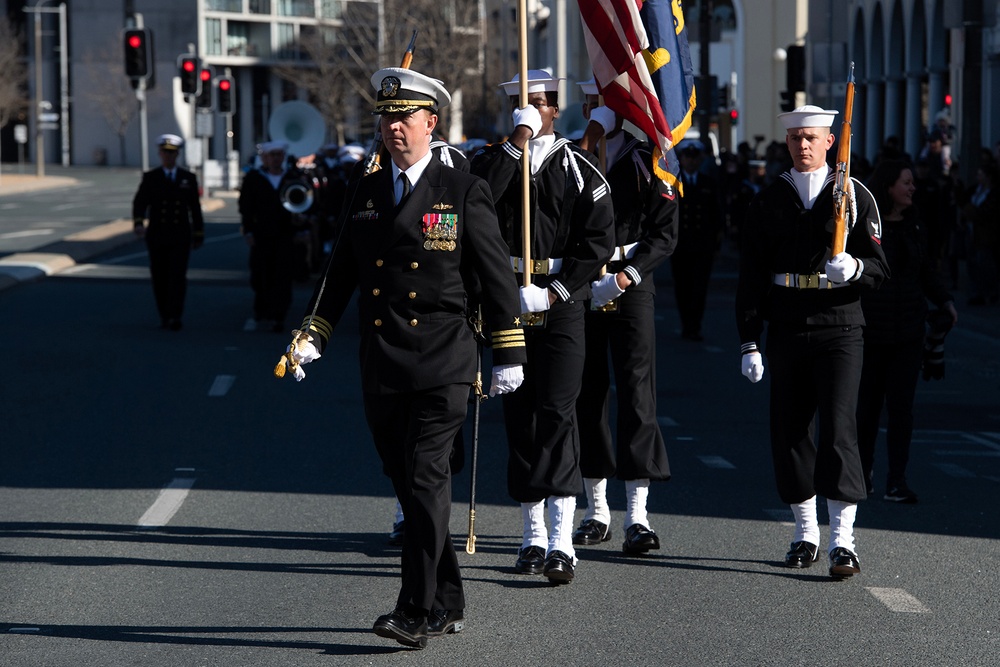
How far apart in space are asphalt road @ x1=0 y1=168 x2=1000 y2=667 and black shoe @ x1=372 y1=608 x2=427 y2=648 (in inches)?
2.6

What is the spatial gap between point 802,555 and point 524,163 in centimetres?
208

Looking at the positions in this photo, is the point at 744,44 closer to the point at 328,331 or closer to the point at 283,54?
the point at 283,54

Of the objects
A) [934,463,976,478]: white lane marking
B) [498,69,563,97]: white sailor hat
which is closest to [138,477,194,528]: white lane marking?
[498,69,563,97]: white sailor hat

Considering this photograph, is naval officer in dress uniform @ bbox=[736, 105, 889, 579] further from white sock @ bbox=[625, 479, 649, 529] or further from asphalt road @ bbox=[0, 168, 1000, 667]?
white sock @ bbox=[625, 479, 649, 529]

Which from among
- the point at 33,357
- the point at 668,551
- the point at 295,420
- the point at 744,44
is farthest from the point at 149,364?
the point at 744,44

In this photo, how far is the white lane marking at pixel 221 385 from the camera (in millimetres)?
13141

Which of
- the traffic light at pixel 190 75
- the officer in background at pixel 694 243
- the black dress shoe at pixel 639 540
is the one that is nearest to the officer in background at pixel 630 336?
Result: the black dress shoe at pixel 639 540

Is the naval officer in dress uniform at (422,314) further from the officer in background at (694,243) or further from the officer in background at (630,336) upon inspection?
the officer in background at (694,243)

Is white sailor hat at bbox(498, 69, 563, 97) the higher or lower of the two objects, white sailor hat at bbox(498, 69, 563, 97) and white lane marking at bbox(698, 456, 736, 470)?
the higher

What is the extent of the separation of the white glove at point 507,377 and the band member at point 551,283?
840 millimetres

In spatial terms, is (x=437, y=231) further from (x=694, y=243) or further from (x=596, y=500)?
(x=694, y=243)

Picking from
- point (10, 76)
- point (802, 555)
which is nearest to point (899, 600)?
point (802, 555)

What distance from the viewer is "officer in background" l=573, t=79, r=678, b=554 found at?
7.71m

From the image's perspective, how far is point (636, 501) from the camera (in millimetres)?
7758
